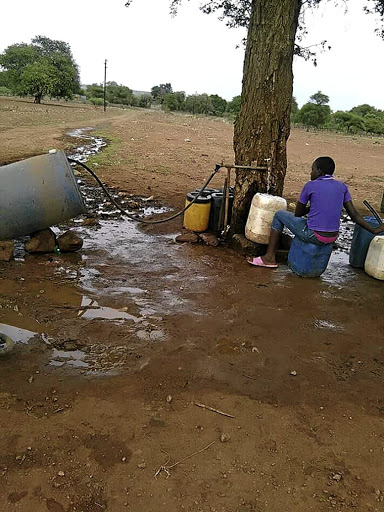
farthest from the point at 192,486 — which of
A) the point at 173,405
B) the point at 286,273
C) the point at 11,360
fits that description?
the point at 286,273

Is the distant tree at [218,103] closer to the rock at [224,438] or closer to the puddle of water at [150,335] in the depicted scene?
the puddle of water at [150,335]

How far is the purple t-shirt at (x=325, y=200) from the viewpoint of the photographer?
479 cm

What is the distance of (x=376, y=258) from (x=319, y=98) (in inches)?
1980

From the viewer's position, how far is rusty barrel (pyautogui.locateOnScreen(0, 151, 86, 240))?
16.3 ft

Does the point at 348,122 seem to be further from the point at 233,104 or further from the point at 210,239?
the point at 210,239

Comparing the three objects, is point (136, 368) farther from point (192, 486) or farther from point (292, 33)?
point (292, 33)

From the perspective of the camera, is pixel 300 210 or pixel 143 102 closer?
pixel 300 210

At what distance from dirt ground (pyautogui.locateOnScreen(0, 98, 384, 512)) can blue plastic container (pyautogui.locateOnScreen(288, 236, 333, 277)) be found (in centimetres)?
14

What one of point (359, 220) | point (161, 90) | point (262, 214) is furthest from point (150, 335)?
point (161, 90)

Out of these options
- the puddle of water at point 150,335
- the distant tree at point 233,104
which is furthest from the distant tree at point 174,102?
the puddle of water at point 150,335

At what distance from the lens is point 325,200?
15.7ft

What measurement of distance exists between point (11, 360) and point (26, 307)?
2.89ft

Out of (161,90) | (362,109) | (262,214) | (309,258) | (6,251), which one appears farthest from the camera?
(161,90)

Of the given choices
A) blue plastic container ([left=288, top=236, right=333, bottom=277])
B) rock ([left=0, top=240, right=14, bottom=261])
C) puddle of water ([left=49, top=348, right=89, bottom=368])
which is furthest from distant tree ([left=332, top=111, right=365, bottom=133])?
puddle of water ([left=49, top=348, right=89, bottom=368])
